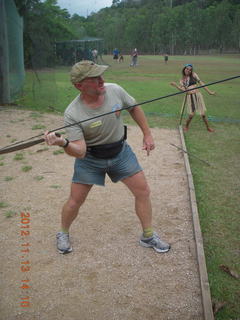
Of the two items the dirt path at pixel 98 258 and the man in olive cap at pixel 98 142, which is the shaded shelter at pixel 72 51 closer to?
the dirt path at pixel 98 258

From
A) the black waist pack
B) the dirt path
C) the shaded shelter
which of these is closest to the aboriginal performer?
the dirt path

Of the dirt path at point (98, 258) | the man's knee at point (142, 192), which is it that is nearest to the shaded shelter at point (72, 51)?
the dirt path at point (98, 258)

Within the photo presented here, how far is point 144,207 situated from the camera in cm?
299

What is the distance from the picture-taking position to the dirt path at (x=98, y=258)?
2500mm

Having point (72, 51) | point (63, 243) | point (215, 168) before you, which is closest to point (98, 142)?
point (63, 243)

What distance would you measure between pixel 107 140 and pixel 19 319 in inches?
61.8

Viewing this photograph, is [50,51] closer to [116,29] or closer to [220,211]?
[220,211]

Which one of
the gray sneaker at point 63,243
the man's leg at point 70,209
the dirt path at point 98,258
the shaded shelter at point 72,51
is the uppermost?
the shaded shelter at point 72,51

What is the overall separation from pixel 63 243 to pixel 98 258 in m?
0.38

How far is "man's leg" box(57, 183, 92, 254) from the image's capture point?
2910 mm

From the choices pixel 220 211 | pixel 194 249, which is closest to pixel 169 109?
pixel 220 211

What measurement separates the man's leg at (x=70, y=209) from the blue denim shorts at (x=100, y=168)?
0.09 m

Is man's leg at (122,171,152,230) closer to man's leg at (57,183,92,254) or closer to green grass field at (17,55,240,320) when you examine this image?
man's leg at (57,183,92,254)

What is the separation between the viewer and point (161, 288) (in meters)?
2.68
